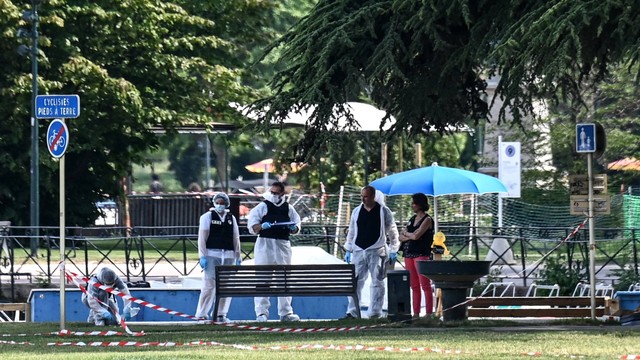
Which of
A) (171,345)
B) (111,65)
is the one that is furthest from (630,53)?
(111,65)

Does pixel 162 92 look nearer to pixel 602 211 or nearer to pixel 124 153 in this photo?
pixel 124 153

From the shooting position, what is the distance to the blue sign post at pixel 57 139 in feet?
59.1

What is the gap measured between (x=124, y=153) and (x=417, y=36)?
22.1 metres

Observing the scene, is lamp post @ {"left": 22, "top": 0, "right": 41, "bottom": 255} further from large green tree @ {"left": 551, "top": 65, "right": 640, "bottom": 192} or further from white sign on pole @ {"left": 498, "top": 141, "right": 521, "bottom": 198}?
large green tree @ {"left": 551, "top": 65, "right": 640, "bottom": 192}

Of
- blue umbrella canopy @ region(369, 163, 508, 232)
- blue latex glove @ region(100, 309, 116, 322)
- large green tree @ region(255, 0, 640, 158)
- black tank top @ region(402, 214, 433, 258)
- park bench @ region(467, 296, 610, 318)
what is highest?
large green tree @ region(255, 0, 640, 158)

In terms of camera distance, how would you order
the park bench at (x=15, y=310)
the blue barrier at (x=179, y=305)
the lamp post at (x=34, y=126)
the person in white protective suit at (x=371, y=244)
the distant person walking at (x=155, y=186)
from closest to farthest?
1. the person in white protective suit at (x=371, y=244)
2. the blue barrier at (x=179, y=305)
3. the park bench at (x=15, y=310)
4. the lamp post at (x=34, y=126)
5. the distant person walking at (x=155, y=186)

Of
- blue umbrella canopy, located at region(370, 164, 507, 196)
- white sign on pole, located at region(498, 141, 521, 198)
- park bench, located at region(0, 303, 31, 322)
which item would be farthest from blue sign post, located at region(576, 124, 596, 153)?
white sign on pole, located at region(498, 141, 521, 198)

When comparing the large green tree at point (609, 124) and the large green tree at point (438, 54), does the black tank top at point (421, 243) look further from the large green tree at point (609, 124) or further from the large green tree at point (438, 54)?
the large green tree at point (609, 124)

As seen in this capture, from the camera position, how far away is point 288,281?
19156mm

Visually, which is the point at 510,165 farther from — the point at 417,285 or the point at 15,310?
the point at 15,310

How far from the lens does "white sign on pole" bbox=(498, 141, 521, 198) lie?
31609mm

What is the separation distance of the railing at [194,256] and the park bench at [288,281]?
480 centimetres

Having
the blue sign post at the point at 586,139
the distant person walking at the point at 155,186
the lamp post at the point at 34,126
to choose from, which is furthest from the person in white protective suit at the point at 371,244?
the distant person walking at the point at 155,186

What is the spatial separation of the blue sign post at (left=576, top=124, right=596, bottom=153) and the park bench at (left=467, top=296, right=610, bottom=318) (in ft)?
6.02
